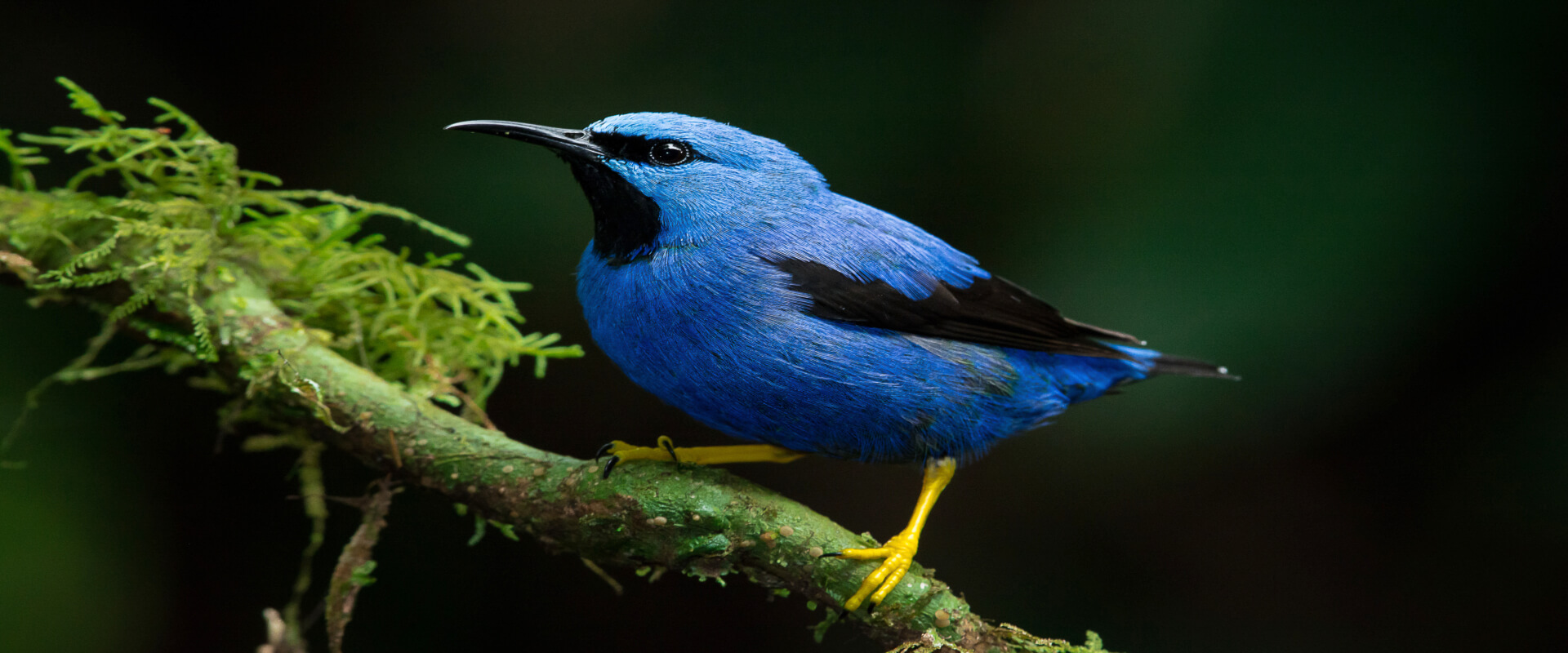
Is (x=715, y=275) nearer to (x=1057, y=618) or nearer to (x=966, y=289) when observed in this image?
(x=966, y=289)

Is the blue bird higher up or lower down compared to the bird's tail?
lower down

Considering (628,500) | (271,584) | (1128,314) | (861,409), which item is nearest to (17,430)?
(271,584)

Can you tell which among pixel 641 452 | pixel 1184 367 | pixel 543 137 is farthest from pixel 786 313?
pixel 1184 367

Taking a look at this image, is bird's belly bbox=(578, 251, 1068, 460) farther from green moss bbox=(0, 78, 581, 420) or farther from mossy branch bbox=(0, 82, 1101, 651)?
green moss bbox=(0, 78, 581, 420)

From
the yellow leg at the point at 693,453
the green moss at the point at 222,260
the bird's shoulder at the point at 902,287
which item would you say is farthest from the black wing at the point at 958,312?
the green moss at the point at 222,260

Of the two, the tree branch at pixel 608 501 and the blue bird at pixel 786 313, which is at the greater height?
the blue bird at pixel 786 313

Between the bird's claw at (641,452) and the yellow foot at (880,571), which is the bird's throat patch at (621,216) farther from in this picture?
the yellow foot at (880,571)

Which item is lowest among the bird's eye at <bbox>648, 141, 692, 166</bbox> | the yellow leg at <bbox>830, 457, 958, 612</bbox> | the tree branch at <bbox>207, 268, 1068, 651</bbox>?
the tree branch at <bbox>207, 268, 1068, 651</bbox>

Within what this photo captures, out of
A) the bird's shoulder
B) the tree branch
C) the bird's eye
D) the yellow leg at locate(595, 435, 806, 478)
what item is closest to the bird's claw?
the yellow leg at locate(595, 435, 806, 478)

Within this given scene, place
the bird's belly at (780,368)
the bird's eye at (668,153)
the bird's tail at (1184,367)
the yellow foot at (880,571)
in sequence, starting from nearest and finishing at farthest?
the yellow foot at (880,571) → the bird's belly at (780,368) → the bird's eye at (668,153) → the bird's tail at (1184,367)
